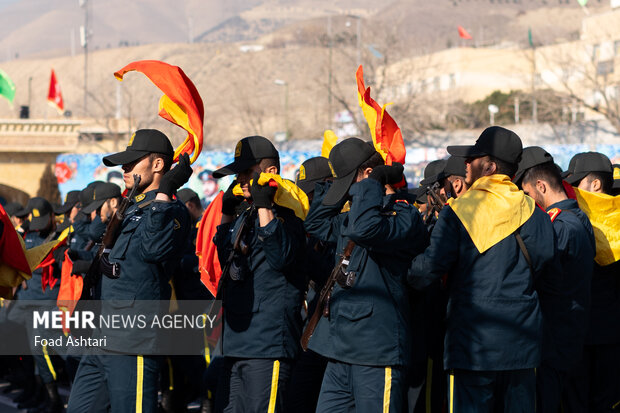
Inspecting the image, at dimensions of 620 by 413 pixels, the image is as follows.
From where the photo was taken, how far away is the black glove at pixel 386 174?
5059 millimetres

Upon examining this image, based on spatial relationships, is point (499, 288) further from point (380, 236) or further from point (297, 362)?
point (297, 362)

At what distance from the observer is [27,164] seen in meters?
37.7

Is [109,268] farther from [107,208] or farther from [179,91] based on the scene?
[107,208]

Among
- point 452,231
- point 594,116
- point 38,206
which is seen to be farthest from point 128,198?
point 594,116

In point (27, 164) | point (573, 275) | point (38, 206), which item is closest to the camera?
point (573, 275)

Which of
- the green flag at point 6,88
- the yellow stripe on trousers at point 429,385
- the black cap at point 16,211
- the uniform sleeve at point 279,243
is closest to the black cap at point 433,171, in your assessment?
the yellow stripe on trousers at point 429,385

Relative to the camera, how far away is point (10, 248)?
5.58 meters

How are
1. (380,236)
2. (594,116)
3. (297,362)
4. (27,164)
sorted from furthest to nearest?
1. (594,116)
2. (27,164)
3. (297,362)
4. (380,236)

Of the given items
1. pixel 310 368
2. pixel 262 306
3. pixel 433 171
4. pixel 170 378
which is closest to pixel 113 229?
pixel 262 306

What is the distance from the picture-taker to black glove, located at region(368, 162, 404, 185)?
5.06 m

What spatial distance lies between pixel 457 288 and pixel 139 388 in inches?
81.5

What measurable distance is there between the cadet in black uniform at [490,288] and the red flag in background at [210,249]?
2.00m

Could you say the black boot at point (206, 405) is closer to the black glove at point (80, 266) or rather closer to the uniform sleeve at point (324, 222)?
the black glove at point (80, 266)

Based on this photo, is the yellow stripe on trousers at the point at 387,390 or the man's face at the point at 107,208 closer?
the yellow stripe on trousers at the point at 387,390
